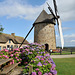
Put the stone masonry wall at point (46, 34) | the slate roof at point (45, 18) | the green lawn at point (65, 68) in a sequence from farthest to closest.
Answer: the slate roof at point (45, 18) < the stone masonry wall at point (46, 34) < the green lawn at point (65, 68)

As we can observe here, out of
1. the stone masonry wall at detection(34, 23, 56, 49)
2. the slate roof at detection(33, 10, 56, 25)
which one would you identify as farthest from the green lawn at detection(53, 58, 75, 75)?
the slate roof at detection(33, 10, 56, 25)

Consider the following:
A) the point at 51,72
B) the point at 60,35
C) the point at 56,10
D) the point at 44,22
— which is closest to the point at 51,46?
the point at 60,35

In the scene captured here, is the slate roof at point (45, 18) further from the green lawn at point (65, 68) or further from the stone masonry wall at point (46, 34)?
the green lawn at point (65, 68)

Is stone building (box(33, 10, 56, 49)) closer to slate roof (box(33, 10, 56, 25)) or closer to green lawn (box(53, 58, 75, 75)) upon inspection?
slate roof (box(33, 10, 56, 25))

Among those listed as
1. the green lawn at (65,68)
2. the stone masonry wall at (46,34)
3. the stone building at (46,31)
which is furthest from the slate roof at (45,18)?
the green lawn at (65,68)

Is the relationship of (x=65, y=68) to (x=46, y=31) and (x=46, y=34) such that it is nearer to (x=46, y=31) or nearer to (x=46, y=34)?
(x=46, y=34)

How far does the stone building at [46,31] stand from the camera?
2281 cm

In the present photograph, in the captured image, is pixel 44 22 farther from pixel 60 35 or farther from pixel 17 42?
pixel 17 42

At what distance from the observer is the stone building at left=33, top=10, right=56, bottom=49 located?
74.8ft

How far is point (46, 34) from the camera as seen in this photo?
22875 millimetres

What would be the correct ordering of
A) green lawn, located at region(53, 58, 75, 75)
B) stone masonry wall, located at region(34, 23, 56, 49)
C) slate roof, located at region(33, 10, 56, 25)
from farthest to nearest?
slate roof, located at region(33, 10, 56, 25), stone masonry wall, located at region(34, 23, 56, 49), green lawn, located at region(53, 58, 75, 75)

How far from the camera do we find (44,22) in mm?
23188

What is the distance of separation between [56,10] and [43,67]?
63.5 feet

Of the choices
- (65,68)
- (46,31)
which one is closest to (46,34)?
(46,31)
